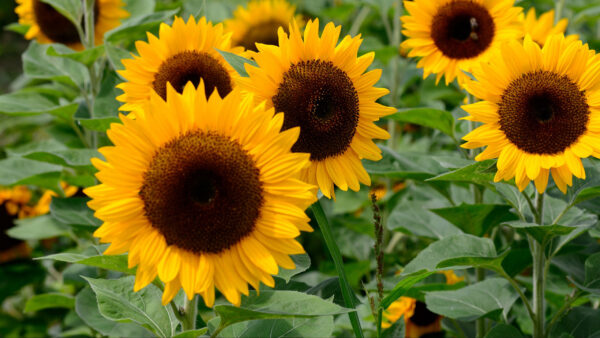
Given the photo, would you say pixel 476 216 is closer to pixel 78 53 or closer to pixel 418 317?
pixel 418 317

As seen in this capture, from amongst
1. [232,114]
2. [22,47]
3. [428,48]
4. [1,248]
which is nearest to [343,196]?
[428,48]

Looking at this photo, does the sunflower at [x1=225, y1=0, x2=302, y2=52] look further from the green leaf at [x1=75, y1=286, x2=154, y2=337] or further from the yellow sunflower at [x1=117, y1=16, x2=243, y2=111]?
the green leaf at [x1=75, y1=286, x2=154, y2=337]

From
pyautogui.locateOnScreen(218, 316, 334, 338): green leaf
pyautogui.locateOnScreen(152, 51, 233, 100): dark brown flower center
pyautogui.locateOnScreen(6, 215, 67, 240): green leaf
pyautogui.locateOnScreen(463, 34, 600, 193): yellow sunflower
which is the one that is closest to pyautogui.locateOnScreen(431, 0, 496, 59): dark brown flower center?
pyautogui.locateOnScreen(463, 34, 600, 193): yellow sunflower

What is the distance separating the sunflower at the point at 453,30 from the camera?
69.2 inches

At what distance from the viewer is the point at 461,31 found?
5.88 feet

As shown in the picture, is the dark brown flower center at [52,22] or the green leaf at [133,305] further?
the dark brown flower center at [52,22]

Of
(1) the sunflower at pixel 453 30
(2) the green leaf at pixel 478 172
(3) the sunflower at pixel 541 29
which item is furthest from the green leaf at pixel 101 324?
(3) the sunflower at pixel 541 29

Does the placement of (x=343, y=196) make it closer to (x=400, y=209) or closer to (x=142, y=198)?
(x=400, y=209)

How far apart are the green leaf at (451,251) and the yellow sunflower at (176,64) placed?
1.82ft

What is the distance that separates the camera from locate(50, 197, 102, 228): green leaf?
5.80ft

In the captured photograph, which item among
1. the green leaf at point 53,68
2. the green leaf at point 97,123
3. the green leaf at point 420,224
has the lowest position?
the green leaf at point 420,224

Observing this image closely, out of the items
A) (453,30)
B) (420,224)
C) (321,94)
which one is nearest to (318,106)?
(321,94)

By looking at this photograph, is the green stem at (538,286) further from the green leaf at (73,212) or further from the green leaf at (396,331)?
the green leaf at (73,212)

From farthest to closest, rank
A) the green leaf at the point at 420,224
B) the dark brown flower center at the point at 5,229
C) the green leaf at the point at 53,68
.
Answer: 1. the dark brown flower center at the point at 5,229
2. the green leaf at the point at 53,68
3. the green leaf at the point at 420,224
